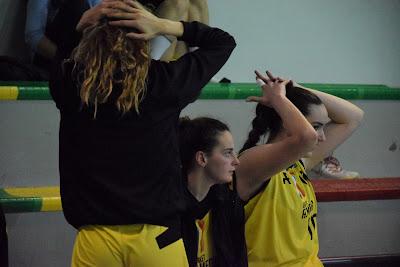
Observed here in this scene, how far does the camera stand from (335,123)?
2605 millimetres

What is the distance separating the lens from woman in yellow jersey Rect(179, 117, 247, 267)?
1.99 meters

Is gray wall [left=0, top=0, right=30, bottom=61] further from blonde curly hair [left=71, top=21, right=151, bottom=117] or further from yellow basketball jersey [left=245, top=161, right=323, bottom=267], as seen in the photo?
blonde curly hair [left=71, top=21, right=151, bottom=117]

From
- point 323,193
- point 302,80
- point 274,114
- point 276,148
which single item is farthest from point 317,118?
point 302,80

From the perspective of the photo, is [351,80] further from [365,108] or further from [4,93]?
[4,93]

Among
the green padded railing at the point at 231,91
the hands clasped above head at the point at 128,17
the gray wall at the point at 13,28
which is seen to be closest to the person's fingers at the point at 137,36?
the hands clasped above head at the point at 128,17

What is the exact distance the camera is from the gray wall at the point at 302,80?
286 cm

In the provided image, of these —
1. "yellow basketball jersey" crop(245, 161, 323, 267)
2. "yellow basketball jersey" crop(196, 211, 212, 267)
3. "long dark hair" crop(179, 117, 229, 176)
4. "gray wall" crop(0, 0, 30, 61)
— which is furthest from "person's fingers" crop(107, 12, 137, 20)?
"gray wall" crop(0, 0, 30, 61)

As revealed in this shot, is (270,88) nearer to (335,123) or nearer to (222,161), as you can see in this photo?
(222,161)

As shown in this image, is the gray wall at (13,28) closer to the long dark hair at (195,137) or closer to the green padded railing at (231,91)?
the green padded railing at (231,91)

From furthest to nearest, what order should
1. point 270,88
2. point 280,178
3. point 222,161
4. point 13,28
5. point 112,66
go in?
point 13,28 → point 280,178 → point 270,88 → point 222,161 → point 112,66

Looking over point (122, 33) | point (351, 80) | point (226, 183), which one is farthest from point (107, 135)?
point (351, 80)

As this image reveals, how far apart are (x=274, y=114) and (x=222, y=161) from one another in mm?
337

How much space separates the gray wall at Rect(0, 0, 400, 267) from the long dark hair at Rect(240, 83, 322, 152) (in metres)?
0.78

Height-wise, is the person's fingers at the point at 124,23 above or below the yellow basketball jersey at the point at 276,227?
above
